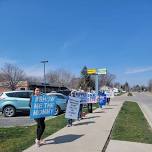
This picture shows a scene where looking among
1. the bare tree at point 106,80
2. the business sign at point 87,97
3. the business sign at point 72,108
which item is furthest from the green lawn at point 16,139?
the bare tree at point 106,80

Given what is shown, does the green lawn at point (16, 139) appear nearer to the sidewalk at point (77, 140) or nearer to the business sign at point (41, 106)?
the sidewalk at point (77, 140)

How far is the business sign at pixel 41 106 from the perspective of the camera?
10.6 metres

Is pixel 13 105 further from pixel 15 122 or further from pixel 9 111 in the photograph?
pixel 15 122

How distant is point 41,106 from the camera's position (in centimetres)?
1098

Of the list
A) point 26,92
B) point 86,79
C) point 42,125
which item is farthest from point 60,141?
point 86,79

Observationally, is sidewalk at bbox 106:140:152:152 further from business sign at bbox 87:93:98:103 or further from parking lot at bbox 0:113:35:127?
business sign at bbox 87:93:98:103

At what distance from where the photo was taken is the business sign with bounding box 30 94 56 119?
10609mm

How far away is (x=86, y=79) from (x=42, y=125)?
108m

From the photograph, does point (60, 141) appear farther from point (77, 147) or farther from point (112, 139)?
point (112, 139)

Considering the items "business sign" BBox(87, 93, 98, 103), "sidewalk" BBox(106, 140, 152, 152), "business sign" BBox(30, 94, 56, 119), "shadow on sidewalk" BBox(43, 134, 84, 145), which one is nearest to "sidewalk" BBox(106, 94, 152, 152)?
"sidewalk" BBox(106, 140, 152, 152)

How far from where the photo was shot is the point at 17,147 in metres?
9.86

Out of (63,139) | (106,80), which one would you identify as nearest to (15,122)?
(63,139)

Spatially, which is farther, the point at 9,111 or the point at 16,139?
the point at 9,111

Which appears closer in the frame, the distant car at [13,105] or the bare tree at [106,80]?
the distant car at [13,105]
